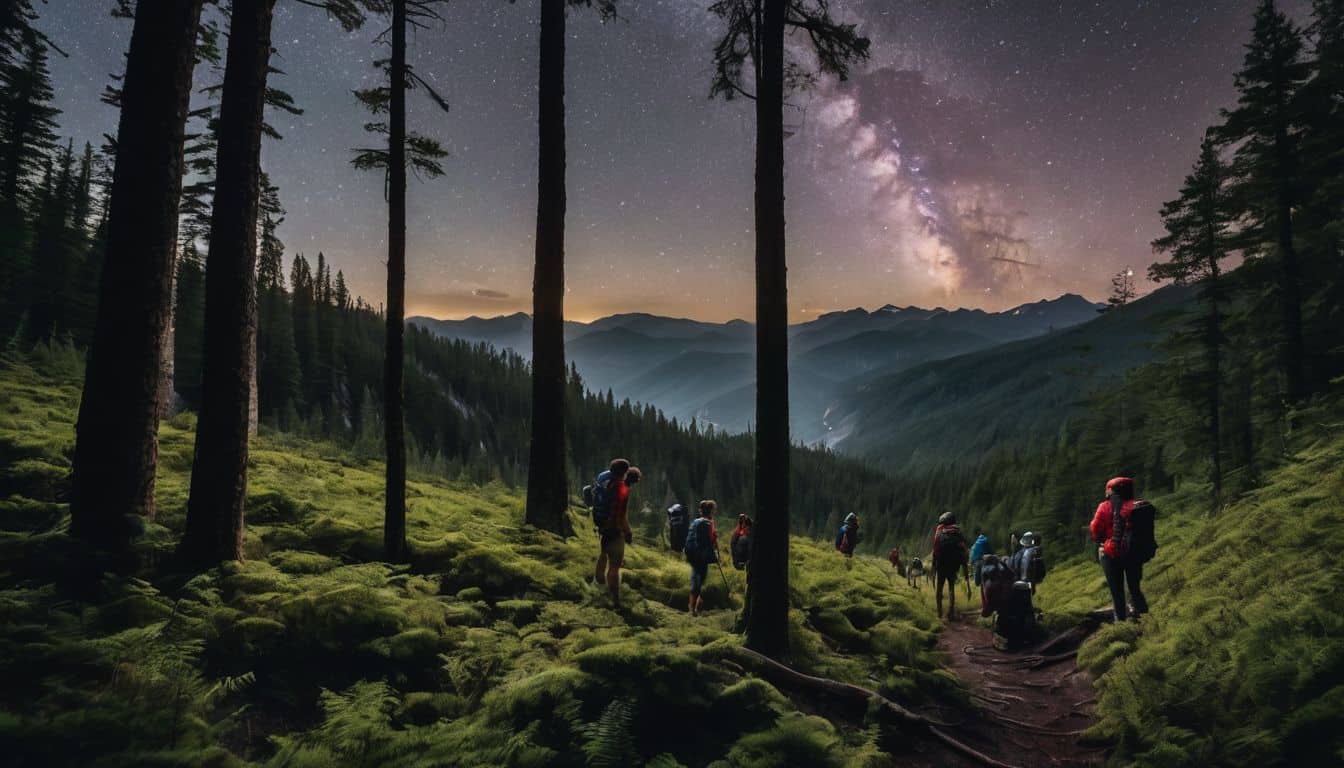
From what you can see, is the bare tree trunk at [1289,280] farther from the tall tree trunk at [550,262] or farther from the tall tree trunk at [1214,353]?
the tall tree trunk at [550,262]

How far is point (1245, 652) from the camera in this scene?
214 inches

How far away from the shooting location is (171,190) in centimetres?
610

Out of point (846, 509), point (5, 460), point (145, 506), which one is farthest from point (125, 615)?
point (846, 509)

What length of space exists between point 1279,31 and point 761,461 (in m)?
25.5

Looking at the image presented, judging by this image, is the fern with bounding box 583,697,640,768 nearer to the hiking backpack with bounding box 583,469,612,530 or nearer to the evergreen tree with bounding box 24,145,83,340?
the hiking backpack with bounding box 583,469,612,530

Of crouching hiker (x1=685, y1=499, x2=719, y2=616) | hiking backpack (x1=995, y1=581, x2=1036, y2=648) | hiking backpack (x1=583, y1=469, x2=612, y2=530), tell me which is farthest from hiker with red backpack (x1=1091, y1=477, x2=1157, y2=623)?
hiking backpack (x1=583, y1=469, x2=612, y2=530)

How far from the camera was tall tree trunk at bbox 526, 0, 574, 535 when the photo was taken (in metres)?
10.7

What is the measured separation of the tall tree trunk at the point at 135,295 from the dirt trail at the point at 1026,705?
8950mm

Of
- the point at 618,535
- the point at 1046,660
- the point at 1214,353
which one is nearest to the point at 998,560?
the point at 1046,660

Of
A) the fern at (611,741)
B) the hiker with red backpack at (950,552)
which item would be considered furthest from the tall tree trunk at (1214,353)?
the fern at (611,741)

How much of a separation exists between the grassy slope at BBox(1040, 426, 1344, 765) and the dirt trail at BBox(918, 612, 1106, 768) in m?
0.39

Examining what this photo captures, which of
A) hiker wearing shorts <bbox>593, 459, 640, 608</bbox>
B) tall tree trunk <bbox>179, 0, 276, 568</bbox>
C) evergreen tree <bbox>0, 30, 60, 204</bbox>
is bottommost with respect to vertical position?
hiker wearing shorts <bbox>593, 459, 640, 608</bbox>

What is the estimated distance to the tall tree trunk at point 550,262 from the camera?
10.7 meters

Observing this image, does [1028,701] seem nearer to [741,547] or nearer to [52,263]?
[741,547]
